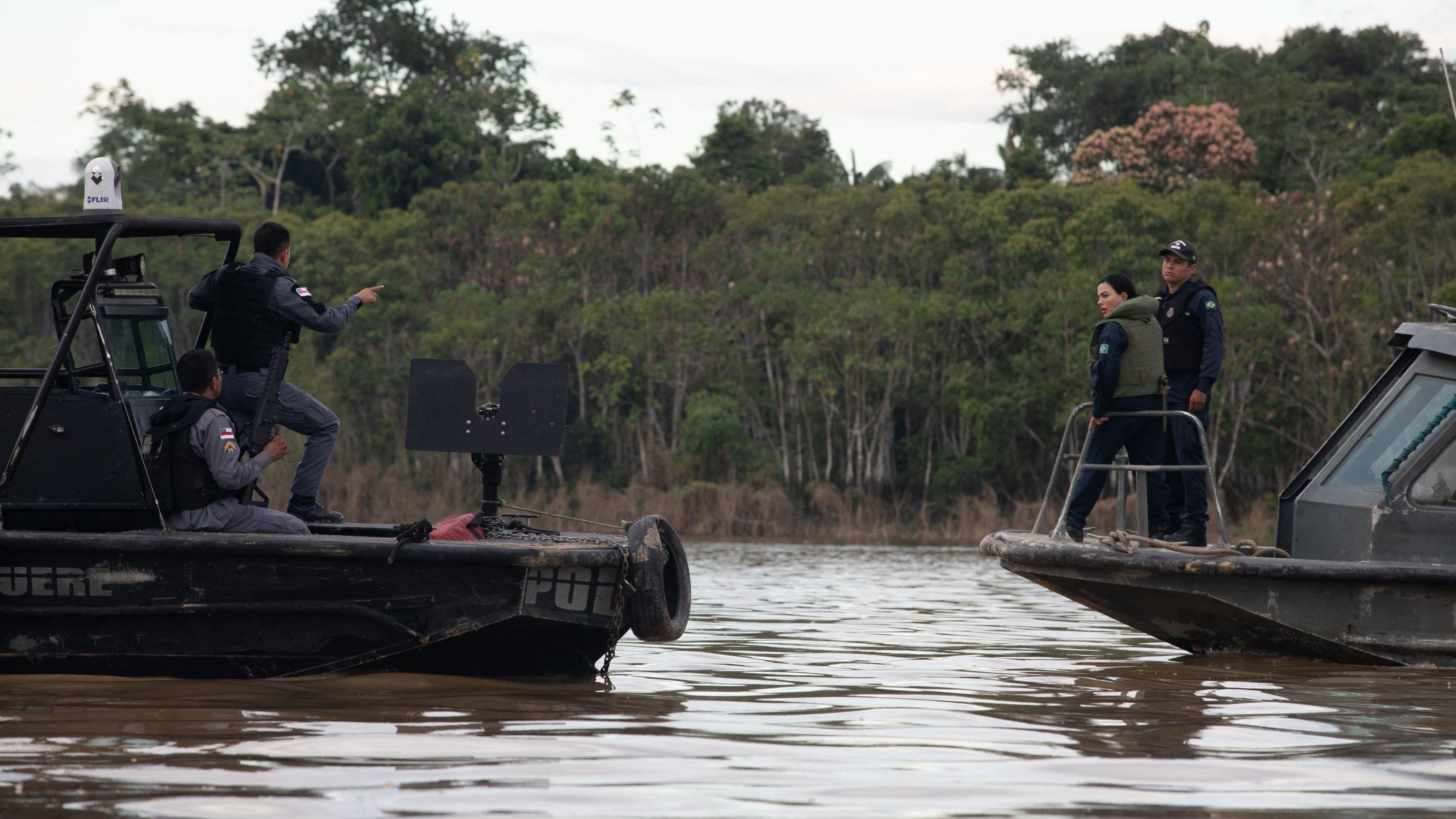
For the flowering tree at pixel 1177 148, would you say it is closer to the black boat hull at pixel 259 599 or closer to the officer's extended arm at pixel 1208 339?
the officer's extended arm at pixel 1208 339

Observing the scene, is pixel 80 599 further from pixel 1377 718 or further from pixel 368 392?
pixel 368 392

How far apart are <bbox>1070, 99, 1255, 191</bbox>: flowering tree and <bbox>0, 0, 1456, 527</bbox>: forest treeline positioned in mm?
128

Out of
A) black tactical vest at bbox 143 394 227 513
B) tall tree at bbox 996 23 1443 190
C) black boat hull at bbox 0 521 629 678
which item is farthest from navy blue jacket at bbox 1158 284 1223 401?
tall tree at bbox 996 23 1443 190

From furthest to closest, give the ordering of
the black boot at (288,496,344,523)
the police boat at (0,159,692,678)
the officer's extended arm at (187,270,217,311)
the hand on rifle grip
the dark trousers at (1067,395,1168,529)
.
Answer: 1. the dark trousers at (1067,395,1168,529)
2. the black boot at (288,496,344,523)
3. the officer's extended arm at (187,270,217,311)
4. the hand on rifle grip
5. the police boat at (0,159,692,678)

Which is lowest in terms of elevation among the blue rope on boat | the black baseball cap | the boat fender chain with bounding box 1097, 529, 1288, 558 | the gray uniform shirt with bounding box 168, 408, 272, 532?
the boat fender chain with bounding box 1097, 529, 1288, 558

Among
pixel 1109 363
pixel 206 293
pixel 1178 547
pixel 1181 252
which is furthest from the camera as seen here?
pixel 1181 252

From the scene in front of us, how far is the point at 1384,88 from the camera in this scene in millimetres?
44969

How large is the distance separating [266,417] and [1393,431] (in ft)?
19.2

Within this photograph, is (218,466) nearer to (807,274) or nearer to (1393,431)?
(1393,431)

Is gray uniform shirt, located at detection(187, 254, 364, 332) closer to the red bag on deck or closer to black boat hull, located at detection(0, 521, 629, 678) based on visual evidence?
the red bag on deck

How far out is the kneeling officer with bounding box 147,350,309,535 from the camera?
7535mm

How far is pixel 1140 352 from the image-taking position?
351 inches

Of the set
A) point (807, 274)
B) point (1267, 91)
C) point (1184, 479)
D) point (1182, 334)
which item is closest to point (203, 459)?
point (1184, 479)

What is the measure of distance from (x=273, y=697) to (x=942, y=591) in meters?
9.40
